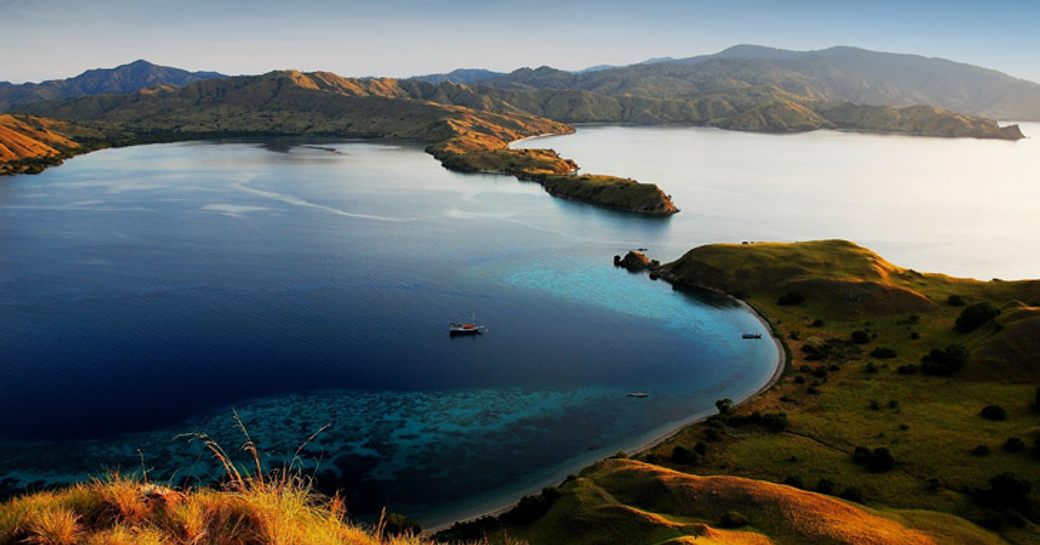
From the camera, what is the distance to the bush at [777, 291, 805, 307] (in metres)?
116

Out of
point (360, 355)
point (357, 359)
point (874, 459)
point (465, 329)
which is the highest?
point (465, 329)

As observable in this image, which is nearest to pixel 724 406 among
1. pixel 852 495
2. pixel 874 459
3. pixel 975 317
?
pixel 874 459

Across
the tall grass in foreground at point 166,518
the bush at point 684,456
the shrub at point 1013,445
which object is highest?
the tall grass in foreground at point 166,518

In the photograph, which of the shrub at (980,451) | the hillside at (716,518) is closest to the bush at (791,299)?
the shrub at (980,451)

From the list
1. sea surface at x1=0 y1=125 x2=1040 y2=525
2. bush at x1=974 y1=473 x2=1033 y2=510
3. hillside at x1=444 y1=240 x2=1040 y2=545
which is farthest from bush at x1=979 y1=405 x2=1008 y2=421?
sea surface at x1=0 y1=125 x2=1040 y2=525

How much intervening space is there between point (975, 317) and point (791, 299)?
2932 cm

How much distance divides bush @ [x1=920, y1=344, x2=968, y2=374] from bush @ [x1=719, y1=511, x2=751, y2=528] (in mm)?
51929

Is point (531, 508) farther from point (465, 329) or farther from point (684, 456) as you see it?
point (465, 329)

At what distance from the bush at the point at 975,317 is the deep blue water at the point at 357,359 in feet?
88.5

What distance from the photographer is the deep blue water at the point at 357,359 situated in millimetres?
66000

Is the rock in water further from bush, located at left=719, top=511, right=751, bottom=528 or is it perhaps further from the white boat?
bush, located at left=719, top=511, right=751, bottom=528

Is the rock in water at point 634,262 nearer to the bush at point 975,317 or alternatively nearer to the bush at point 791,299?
the bush at point 791,299

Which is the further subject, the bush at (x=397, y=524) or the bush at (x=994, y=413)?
the bush at (x=994, y=413)

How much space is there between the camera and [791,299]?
11631 cm
